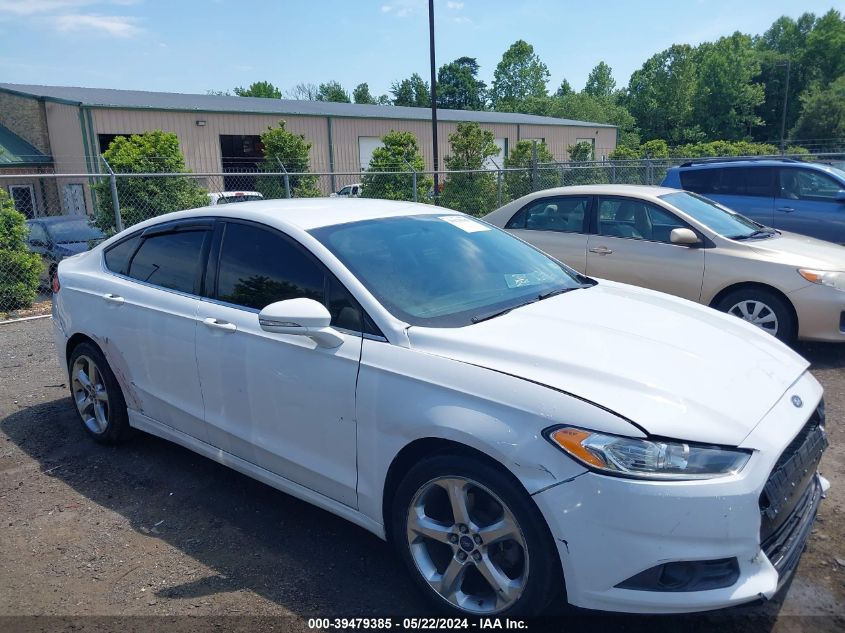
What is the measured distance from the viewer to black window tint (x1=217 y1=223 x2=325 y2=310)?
3.12 meters

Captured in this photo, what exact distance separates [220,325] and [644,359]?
2094 millimetres

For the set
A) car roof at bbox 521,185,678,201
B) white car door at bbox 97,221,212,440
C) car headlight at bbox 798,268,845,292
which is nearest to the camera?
white car door at bbox 97,221,212,440

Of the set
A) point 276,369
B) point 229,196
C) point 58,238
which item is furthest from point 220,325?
point 229,196

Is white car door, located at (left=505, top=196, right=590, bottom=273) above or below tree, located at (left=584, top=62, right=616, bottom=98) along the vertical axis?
below

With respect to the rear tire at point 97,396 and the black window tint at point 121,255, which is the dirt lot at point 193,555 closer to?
the rear tire at point 97,396

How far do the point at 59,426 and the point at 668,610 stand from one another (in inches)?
179

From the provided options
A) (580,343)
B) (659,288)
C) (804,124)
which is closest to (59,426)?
(580,343)

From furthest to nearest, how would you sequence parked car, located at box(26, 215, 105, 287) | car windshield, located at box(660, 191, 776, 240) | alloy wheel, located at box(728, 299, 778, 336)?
parked car, located at box(26, 215, 105, 287)
car windshield, located at box(660, 191, 776, 240)
alloy wheel, located at box(728, 299, 778, 336)

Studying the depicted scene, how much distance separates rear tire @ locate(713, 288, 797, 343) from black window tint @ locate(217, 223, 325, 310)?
4.31 meters

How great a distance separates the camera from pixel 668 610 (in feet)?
6.97

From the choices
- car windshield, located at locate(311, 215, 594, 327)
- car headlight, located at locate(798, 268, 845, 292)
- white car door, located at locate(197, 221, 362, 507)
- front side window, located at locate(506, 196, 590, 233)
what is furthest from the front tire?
front side window, located at locate(506, 196, 590, 233)

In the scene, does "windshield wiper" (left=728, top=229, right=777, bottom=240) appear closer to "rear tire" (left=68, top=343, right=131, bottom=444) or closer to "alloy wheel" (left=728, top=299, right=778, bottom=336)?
"alloy wheel" (left=728, top=299, right=778, bottom=336)

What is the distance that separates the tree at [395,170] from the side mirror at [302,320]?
13953 mm

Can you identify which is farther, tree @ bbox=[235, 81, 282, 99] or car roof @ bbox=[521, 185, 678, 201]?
tree @ bbox=[235, 81, 282, 99]
